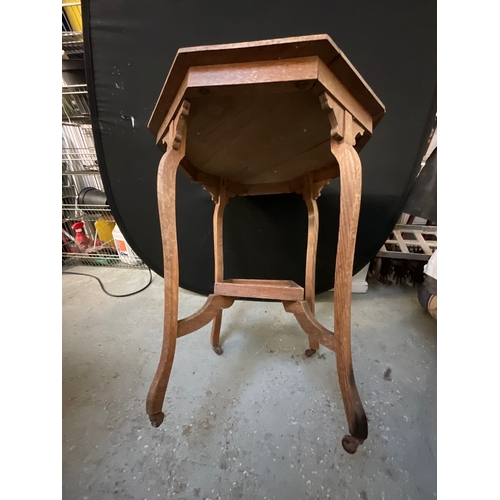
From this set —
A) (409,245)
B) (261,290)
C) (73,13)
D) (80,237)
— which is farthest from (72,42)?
(409,245)

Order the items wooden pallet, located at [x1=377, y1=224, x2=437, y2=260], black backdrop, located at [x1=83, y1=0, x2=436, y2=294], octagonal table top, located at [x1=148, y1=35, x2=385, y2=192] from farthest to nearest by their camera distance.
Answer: wooden pallet, located at [x1=377, y1=224, x2=437, y2=260] < black backdrop, located at [x1=83, y1=0, x2=436, y2=294] < octagonal table top, located at [x1=148, y1=35, x2=385, y2=192]

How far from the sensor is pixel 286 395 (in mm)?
517

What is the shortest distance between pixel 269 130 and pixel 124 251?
129 centimetres

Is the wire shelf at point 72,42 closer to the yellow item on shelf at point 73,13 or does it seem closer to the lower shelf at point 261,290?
the yellow item on shelf at point 73,13

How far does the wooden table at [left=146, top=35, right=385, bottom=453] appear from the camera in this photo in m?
0.30

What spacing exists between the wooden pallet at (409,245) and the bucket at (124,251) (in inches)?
54.3

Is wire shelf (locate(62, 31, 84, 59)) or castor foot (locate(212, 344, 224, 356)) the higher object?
wire shelf (locate(62, 31, 84, 59))

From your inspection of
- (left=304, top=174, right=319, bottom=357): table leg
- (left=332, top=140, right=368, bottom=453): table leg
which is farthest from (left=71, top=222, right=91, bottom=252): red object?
(left=332, top=140, right=368, bottom=453): table leg

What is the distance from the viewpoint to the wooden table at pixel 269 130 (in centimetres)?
30

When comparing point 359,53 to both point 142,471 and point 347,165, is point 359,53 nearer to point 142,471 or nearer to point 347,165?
point 347,165

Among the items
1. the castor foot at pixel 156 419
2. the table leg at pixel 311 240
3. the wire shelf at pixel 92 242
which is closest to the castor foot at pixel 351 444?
the table leg at pixel 311 240

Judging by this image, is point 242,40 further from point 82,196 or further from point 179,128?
point 82,196

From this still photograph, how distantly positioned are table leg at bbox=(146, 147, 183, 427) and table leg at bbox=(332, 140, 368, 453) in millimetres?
281

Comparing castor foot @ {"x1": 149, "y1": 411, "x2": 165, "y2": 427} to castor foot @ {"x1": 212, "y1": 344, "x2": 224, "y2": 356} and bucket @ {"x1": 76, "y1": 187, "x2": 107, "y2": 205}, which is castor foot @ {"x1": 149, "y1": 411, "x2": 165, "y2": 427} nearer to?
castor foot @ {"x1": 212, "y1": 344, "x2": 224, "y2": 356}
